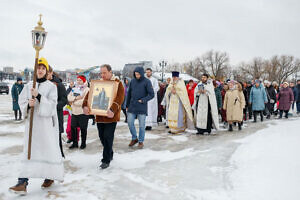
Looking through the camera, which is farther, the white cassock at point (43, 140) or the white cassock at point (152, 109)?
the white cassock at point (152, 109)

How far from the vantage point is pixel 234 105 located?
9.02m

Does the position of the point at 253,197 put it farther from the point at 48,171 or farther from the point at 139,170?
the point at 48,171

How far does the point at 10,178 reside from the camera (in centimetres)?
409

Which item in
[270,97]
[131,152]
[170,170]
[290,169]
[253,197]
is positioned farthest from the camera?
[270,97]

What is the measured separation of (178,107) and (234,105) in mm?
2073

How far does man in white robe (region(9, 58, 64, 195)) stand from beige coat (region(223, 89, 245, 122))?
675cm

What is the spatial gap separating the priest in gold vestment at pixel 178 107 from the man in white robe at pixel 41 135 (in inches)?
205

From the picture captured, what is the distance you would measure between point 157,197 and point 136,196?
28 centimetres

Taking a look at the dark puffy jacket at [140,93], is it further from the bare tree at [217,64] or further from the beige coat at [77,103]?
the bare tree at [217,64]

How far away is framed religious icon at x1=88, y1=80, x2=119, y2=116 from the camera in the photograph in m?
4.59

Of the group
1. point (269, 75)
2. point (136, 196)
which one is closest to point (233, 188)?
point (136, 196)

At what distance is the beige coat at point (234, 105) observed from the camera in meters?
8.95

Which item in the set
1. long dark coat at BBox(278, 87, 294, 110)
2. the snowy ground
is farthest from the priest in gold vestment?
long dark coat at BBox(278, 87, 294, 110)

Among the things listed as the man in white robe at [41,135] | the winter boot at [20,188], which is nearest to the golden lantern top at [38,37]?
the man in white robe at [41,135]
